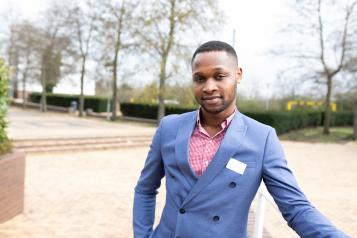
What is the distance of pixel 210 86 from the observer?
1.57 m

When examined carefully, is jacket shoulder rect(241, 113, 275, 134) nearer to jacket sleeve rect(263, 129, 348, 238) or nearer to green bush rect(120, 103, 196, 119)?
jacket sleeve rect(263, 129, 348, 238)

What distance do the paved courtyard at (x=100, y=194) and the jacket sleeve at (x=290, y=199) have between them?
6.65 ft

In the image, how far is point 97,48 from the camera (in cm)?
2889

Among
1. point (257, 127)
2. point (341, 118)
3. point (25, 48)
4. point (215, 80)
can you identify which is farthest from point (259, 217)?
point (341, 118)

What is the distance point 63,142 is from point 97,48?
1515 centimetres

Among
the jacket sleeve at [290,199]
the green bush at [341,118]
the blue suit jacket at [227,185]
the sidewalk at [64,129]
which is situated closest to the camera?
the jacket sleeve at [290,199]

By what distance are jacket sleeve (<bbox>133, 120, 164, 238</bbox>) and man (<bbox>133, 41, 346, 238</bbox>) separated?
6 cm

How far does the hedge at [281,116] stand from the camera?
24.7 m

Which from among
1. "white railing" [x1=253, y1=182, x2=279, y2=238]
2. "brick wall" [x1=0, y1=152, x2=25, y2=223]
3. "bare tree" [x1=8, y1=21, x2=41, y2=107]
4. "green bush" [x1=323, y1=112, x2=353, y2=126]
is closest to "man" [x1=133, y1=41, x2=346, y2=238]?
"white railing" [x1=253, y1=182, x2=279, y2=238]

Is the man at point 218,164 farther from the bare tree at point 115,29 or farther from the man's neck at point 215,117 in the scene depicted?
the bare tree at point 115,29

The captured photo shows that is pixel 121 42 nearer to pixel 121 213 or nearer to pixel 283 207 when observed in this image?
pixel 121 213

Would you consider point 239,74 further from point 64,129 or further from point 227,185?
point 64,129

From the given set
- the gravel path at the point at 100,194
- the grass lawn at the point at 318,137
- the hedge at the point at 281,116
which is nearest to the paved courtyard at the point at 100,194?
the gravel path at the point at 100,194

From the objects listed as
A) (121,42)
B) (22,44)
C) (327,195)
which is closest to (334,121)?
(121,42)
